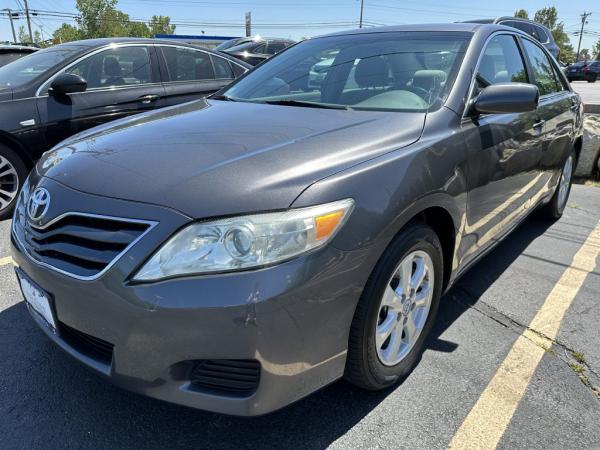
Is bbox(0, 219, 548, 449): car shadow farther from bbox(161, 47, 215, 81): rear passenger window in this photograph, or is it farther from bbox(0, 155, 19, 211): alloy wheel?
bbox(161, 47, 215, 81): rear passenger window

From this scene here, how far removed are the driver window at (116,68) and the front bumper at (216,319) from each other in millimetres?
3488

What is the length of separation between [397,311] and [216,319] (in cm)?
89

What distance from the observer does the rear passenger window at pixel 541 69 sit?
364 centimetres

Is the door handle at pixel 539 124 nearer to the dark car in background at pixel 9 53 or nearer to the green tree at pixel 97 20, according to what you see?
the dark car in background at pixel 9 53

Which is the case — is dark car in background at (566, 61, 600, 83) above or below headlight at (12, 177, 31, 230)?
below

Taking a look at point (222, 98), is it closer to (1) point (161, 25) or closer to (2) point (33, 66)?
(2) point (33, 66)

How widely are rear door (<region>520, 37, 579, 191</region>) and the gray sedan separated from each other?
3.45 ft

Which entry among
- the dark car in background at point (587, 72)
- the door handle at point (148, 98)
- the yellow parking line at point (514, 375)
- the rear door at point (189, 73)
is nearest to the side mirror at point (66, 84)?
the door handle at point (148, 98)

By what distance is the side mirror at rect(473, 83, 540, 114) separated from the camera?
239 centimetres

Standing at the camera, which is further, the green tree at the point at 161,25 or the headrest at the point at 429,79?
the green tree at the point at 161,25

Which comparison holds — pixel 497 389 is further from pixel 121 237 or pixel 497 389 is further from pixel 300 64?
pixel 300 64

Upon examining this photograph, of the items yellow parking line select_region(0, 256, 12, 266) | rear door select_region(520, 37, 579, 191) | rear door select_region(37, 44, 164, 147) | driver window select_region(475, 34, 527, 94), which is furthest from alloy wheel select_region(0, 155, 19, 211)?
rear door select_region(520, 37, 579, 191)

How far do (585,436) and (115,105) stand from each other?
4529mm

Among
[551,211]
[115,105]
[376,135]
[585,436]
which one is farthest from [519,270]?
[115,105]
